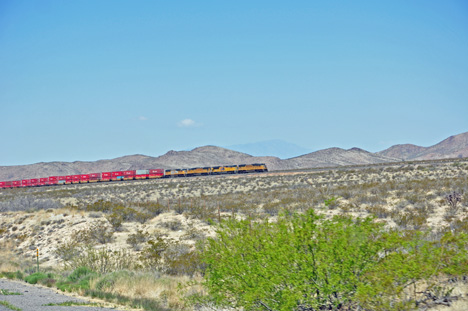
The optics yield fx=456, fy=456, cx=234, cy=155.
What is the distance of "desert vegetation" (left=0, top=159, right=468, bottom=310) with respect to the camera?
8844mm

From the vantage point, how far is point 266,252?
9.62 m

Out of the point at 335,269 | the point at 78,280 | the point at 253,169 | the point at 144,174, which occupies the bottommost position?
the point at 78,280

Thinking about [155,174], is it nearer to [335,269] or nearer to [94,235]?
[94,235]

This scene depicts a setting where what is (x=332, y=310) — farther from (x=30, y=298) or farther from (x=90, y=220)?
(x=90, y=220)

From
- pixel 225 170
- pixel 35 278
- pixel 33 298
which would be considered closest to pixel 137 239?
pixel 35 278

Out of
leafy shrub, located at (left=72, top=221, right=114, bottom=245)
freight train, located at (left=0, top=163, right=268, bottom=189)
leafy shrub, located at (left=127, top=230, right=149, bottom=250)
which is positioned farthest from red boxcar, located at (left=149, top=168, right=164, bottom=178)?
leafy shrub, located at (left=127, top=230, right=149, bottom=250)

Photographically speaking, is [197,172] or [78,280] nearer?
[78,280]

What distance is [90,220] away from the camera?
3372cm

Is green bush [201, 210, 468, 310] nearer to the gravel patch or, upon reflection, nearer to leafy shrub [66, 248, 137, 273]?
the gravel patch

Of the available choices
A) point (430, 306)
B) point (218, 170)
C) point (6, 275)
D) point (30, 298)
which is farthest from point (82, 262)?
point (218, 170)

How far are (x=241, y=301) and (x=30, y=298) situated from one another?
8.53 m

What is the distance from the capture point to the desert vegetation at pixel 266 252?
29.0ft

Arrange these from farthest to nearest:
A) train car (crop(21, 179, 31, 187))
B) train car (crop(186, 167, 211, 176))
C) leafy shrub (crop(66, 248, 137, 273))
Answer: train car (crop(21, 179, 31, 187)) → train car (crop(186, 167, 211, 176)) → leafy shrub (crop(66, 248, 137, 273))

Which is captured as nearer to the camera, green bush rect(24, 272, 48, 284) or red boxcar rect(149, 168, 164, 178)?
green bush rect(24, 272, 48, 284)
